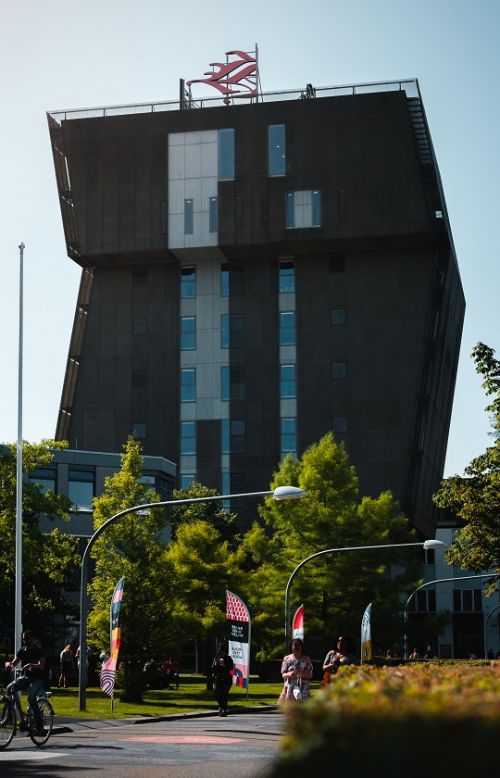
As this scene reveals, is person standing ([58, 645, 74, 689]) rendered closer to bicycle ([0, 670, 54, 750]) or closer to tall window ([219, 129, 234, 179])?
bicycle ([0, 670, 54, 750])

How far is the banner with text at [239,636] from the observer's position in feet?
97.9

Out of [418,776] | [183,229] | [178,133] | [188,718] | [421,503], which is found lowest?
[188,718]

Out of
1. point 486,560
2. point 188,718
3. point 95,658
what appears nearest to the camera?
point 188,718

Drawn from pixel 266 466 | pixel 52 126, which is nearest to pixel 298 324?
pixel 266 466

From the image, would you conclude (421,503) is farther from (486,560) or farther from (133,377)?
(486,560)

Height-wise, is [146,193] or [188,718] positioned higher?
[146,193]

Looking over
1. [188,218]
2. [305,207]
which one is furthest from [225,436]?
[305,207]

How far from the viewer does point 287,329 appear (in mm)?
88938

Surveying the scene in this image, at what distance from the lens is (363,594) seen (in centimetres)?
5550

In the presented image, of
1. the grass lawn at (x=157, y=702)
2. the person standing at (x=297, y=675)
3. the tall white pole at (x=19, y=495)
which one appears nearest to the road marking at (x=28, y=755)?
the person standing at (x=297, y=675)

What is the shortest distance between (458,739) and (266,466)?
8411cm

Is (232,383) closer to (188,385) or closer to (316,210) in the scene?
(188,385)

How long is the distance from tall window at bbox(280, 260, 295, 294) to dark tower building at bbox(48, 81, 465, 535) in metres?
0.12

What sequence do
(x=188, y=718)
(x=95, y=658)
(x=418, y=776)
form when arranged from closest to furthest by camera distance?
(x=418, y=776), (x=188, y=718), (x=95, y=658)
